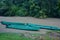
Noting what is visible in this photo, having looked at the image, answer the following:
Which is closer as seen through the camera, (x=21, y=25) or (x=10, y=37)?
(x=10, y=37)

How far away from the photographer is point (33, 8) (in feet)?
50.0

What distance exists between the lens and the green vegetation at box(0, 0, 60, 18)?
14914 millimetres

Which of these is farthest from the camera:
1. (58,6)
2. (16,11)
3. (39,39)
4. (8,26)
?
(16,11)

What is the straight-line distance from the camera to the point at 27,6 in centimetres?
1609

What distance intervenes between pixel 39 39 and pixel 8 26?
2.89m

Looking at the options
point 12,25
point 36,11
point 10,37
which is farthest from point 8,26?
Answer: point 36,11

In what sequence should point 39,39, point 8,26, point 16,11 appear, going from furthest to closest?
point 16,11
point 8,26
point 39,39

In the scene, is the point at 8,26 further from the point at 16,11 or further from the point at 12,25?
the point at 16,11

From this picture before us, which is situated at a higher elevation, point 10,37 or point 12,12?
point 10,37

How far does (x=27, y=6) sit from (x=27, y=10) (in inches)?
14.0

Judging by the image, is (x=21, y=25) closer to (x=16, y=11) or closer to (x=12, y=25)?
Result: (x=12, y=25)

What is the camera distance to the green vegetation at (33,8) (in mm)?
14914

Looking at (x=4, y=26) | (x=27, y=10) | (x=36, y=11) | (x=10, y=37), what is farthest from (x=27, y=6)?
(x=10, y=37)

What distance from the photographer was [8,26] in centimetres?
968
